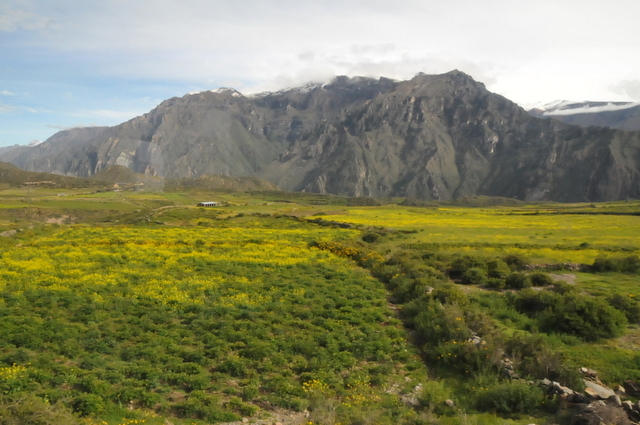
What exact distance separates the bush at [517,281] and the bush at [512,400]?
14.5m

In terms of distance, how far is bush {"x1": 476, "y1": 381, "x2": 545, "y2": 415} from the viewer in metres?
11.5

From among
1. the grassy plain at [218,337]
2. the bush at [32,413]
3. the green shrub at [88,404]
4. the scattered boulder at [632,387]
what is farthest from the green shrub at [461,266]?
the bush at [32,413]

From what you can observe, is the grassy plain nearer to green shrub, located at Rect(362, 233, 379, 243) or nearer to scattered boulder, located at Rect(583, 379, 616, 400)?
scattered boulder, located at Rect(583, 379, 616, 400)

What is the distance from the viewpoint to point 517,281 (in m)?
25.1

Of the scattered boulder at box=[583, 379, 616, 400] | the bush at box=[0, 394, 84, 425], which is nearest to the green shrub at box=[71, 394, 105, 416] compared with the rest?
the bush at box=[0, 394, 84, 425]

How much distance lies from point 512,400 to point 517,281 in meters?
15.3

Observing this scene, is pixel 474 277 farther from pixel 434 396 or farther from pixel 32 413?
pixel 32 413

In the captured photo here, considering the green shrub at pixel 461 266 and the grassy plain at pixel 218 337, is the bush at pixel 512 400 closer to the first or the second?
the grassy plain at pixel 218 337

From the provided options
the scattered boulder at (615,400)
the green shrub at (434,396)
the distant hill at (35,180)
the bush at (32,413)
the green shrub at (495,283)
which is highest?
the distant hill at (35,180)

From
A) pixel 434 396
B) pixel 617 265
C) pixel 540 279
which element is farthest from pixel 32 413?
pixel 617 265

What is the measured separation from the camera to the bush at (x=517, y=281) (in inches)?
975

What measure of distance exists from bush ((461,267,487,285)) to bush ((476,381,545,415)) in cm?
1570

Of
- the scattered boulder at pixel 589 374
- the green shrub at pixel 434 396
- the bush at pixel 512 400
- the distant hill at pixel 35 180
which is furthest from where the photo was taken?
the distant hill at pixel 35 180

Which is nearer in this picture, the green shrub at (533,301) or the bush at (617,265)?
the green shrub at (533,301)
